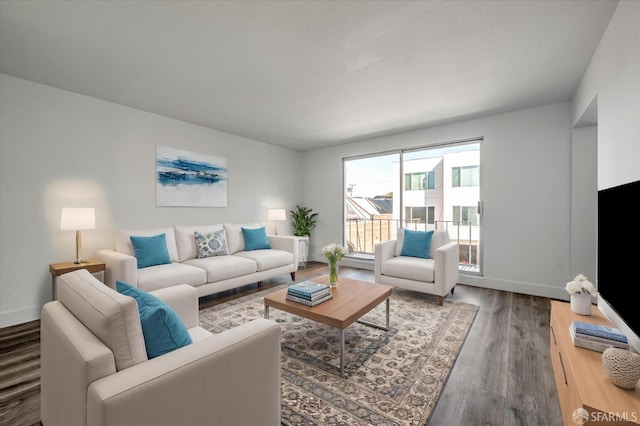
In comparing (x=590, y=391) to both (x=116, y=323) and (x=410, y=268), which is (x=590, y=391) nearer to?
(x=116, y=323)

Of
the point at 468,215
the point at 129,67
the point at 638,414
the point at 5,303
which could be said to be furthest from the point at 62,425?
the point at 468,215

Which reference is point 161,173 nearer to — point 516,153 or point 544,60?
point 544,60

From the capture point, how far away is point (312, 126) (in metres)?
4.45

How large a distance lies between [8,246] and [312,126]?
3902mm

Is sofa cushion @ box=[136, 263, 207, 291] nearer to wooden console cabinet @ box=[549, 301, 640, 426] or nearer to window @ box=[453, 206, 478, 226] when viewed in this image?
wooden console cabinet @ box=[549, 301, 640, 426]

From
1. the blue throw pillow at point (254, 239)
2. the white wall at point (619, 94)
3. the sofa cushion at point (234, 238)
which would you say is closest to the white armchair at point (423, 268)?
the white wall at point (619, 94)

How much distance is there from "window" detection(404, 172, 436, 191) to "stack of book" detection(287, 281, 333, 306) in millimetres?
3670

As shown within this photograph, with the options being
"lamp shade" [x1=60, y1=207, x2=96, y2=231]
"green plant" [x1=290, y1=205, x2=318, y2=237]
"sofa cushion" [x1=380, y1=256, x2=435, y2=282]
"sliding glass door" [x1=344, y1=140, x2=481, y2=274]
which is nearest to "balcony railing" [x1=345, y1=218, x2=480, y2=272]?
→ "sliding glass door" [x1=344, y1=140, x2=481, y2=274]

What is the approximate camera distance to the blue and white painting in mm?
3953

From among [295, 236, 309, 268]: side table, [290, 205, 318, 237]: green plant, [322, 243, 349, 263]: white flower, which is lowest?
[295, 236, 309, 268]: side table

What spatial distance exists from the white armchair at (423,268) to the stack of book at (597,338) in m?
1.65

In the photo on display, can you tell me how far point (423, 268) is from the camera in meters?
3.31

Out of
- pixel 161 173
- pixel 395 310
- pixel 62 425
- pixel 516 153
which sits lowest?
pixel 395 310

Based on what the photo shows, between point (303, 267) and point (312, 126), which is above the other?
point (312, 126)
